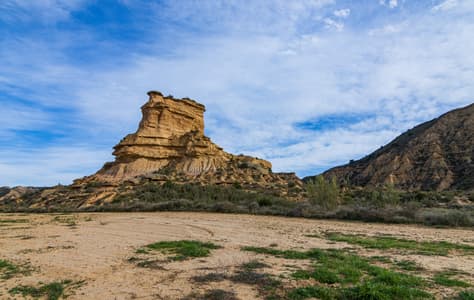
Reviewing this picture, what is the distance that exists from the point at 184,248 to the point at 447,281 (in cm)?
618

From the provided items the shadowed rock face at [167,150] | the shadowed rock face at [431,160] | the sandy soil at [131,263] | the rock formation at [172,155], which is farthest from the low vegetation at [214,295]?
the shadowed rock face at [431,160]

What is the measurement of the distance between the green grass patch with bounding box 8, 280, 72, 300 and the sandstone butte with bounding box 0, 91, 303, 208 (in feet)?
107

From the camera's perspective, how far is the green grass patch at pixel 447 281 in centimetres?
524

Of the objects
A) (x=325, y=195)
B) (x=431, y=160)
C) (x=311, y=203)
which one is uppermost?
(x=431, y=160)

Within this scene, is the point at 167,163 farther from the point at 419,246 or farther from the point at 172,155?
the point at 419,246

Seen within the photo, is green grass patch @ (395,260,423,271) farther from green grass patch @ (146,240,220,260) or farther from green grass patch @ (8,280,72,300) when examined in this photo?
green grass patch @ (8,280,72,300)

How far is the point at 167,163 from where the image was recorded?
50906 millimetres

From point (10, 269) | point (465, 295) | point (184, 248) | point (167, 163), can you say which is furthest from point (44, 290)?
point (167, 163)

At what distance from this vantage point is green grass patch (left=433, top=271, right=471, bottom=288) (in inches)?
206

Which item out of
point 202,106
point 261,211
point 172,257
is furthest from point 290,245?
point 202,106

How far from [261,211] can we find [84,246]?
48.3ft

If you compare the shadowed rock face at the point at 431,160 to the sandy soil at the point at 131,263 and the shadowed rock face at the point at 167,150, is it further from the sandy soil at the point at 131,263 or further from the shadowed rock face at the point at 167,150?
the sandy soil at the point at 131,263

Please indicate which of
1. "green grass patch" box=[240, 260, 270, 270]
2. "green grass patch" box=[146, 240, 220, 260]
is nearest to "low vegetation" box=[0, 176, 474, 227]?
"green grass patch" box=[146, 240, 220, 260]

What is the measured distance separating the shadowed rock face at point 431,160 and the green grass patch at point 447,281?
4194cm
